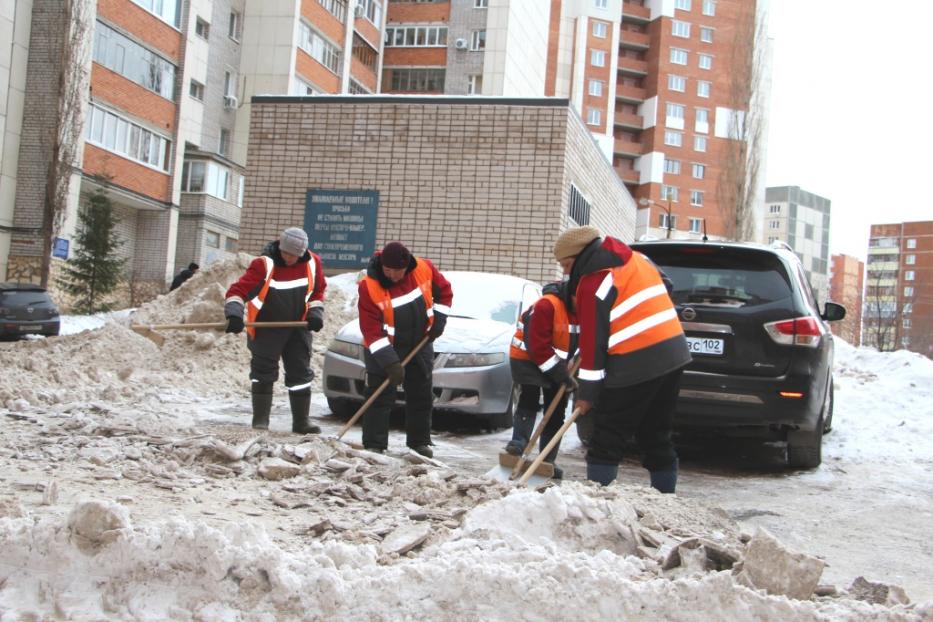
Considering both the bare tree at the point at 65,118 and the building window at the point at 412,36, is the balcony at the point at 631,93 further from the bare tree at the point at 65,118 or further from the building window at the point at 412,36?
the bare tree at the point at 65,118

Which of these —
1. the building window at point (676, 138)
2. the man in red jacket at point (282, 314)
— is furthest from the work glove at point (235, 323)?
the building window at point (676, 138)

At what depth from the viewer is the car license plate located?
260 inches

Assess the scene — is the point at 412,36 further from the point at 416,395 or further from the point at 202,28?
the point at 416,395

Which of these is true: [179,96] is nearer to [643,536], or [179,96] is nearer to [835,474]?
[835,474]

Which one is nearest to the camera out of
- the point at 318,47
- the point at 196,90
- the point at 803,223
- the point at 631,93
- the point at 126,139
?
Answer: the point at 126,139

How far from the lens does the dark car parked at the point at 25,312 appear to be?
60.1 feet

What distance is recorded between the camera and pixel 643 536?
3.81m

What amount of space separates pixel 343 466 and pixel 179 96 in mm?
28612

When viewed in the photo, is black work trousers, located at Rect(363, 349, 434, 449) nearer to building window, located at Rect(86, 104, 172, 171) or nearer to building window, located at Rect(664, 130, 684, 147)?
building window, located at Rect(86, 104, 172, 171)

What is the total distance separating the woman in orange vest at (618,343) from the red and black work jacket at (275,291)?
2.89 meters

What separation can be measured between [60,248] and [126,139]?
5.32 meters

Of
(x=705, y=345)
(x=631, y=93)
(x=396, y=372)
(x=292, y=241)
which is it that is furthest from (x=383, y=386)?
(x=631, y=93)

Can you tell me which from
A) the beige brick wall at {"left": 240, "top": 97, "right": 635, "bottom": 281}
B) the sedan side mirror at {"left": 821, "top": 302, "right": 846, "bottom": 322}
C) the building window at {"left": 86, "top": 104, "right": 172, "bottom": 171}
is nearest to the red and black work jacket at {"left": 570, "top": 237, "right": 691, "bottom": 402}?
the sedan side mirror at {"left": 821, "top": 302, "right": 846, "bottom": 322}

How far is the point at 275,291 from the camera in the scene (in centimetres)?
718
